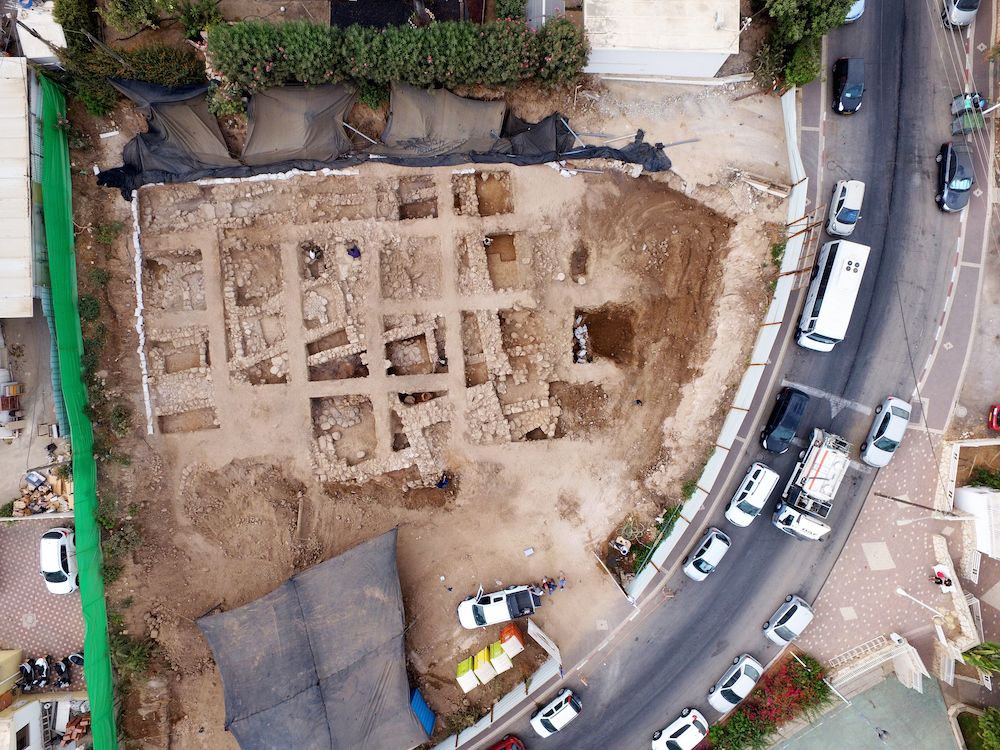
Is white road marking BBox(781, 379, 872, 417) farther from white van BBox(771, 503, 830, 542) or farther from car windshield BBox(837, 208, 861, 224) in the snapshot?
car windshield BBox(837, 208, 861, 224)

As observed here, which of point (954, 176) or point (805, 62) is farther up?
point (805, 62)

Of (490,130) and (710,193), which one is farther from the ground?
(490,130)

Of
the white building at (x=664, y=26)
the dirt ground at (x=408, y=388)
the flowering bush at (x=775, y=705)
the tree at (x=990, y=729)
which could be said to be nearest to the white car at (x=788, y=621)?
the flowering bush at (x=775, y=705)

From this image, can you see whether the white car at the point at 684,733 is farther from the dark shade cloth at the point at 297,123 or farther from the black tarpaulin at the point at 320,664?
the dark shade cloth at the point at 297,123

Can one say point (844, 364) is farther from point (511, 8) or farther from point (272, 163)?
point (272, 163)

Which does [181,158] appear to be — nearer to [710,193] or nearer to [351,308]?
[351,308]

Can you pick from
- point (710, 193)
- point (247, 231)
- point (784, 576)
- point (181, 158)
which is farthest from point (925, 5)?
point (181, 158)

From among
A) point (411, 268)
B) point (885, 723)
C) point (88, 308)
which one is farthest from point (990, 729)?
point (88, 308)
